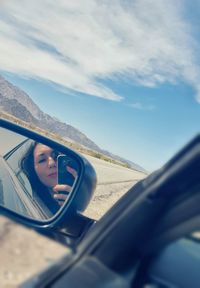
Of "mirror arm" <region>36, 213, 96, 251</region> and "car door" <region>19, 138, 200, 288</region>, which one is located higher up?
"car door" <region>19, 138, 200, 288</region>

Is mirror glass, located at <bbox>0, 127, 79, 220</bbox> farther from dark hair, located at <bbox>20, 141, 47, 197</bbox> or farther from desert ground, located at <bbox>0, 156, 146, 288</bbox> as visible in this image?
desert ground, located at <bbox>0, 156, 146, 288</bbox>

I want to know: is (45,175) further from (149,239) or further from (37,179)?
(149,239)

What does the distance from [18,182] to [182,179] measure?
2.45 metres

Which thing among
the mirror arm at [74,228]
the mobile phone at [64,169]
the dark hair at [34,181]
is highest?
the mobile phone at [64,169]

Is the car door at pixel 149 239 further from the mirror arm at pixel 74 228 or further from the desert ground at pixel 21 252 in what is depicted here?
the mirror arm at pixel 74 228

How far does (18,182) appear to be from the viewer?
143 inches

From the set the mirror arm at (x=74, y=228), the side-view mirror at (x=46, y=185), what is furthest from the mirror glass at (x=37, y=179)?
the mirror arm at (x=74, y=228)

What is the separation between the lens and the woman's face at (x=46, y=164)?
128 inches

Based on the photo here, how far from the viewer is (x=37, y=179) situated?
3.39 m

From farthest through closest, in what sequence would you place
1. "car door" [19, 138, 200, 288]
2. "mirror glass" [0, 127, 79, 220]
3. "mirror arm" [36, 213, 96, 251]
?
1. "mirror glass" [0, 127, 79, 220]
2. "mirror arm" [36, 213, 96, 251]
3. "car door" [19, 138, 200, 288]

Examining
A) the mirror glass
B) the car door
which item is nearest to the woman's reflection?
the mirror glass

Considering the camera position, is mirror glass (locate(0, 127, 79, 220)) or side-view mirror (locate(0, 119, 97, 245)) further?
mirror glass (locate(0, 127, 79, 220))

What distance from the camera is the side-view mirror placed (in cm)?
287

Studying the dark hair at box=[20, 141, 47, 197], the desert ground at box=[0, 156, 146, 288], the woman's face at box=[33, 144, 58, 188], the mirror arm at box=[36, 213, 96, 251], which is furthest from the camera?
the dark hair at box=[20, 141, 47, 197]
